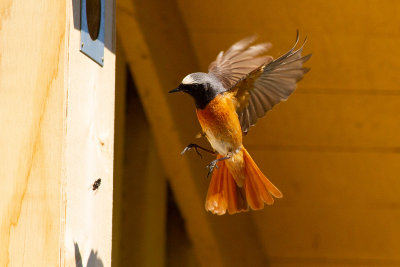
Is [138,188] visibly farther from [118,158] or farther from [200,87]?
[200,87]

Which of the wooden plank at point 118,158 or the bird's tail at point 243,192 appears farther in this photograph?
the wooden plank at point 118,158

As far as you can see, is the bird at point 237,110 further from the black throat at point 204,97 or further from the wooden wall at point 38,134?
the wooden wall at point 38,134

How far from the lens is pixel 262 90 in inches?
84.5

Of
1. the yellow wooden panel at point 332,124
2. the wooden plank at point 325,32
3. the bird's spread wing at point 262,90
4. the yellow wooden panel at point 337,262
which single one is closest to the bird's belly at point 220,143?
the bird's spread wing at point 262,90

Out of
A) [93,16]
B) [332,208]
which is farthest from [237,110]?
[332,208]

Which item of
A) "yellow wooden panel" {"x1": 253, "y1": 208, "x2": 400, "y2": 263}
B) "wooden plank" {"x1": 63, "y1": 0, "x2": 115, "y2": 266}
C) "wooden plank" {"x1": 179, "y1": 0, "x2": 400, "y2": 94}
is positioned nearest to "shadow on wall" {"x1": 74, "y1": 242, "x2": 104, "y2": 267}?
"wooden plank" {"x1": 63, "y1": 0, "x2": 115, "y2": 266}

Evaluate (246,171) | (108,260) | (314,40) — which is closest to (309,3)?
(314,40)

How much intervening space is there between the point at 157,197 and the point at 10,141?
2123 mm

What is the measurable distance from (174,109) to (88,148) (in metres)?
1.57

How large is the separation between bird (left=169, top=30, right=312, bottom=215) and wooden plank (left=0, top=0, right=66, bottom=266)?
589mm

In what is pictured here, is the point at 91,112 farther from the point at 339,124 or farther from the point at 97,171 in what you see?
the point at 339,124

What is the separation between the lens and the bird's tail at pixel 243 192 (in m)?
2.18

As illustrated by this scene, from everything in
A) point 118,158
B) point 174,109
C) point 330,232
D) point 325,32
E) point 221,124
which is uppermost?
point 325,32

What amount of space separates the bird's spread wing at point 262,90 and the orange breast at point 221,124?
93mm
